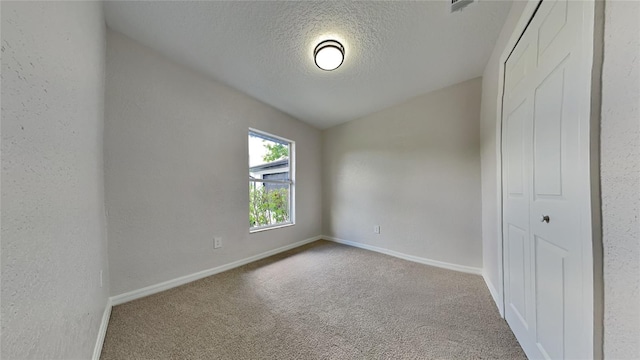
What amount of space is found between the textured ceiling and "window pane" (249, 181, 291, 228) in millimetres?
1337

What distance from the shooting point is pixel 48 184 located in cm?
76

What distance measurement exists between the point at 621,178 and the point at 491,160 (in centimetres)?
149

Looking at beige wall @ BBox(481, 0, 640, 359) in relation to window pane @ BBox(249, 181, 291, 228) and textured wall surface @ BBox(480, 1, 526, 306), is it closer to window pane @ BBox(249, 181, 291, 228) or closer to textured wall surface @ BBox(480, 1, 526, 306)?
textured wall surface @ BBox(480, 1, 526, 306)

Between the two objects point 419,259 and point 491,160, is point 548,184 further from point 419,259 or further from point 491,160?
point 419,259

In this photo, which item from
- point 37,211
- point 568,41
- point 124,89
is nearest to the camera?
point 37,211

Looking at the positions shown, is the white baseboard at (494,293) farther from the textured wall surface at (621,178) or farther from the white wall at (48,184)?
the white wall at (48,184)

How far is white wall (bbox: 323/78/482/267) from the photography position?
2.48m

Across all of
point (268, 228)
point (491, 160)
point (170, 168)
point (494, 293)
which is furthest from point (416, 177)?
point (170, 168)

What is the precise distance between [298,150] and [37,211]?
292cm

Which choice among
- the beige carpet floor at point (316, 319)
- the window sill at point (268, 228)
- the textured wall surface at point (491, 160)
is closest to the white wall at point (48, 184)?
the beige carpet floor at point (316, 319)

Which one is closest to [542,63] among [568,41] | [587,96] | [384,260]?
[568,41]

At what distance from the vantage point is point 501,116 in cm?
162

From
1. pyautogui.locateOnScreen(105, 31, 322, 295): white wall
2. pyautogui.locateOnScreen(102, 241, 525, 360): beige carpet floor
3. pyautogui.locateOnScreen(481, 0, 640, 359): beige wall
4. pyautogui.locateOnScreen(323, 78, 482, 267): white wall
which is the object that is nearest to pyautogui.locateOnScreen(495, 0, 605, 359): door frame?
pyautogui.locateOnScreen(481, 0, 640, 359): beige wall

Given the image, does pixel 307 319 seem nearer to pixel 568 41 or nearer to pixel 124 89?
pixel 568 41
